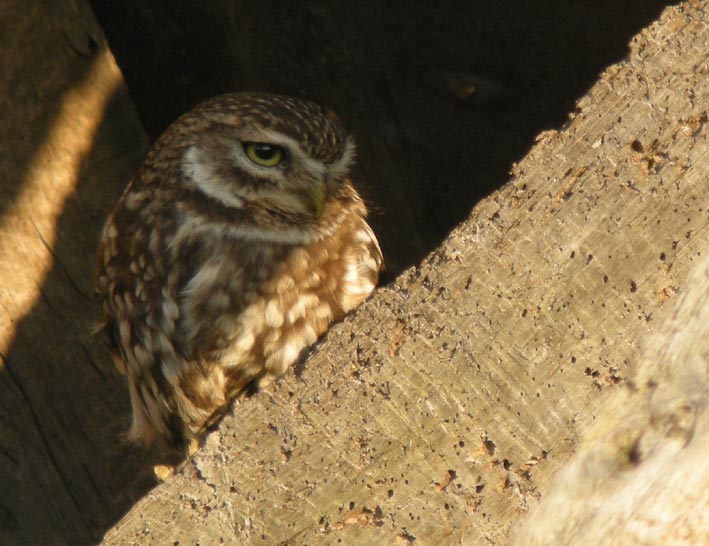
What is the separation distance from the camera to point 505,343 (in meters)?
1.57

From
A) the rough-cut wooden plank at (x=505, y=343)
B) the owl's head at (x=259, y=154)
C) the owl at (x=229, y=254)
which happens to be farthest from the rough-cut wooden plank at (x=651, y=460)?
the owl's head at (x=259, y=154)

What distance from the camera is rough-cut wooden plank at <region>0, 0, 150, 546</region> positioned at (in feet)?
9.10

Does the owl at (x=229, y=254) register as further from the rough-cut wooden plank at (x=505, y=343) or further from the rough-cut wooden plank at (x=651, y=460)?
the rough-cut wooden plank at (x=651, y=460)

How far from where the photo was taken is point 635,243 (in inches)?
61.7

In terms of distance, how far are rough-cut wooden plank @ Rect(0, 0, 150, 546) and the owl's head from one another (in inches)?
14.4

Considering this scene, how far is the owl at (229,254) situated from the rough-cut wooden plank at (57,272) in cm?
22

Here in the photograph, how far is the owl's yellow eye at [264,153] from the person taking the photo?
2631 mm

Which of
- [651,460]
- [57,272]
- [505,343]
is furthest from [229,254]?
[651,460]

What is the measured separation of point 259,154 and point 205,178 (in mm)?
153

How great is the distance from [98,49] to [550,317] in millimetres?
1753

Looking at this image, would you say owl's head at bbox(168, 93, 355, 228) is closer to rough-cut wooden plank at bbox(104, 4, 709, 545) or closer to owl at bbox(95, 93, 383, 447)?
owl at bbox(95, 93, 383, 447)

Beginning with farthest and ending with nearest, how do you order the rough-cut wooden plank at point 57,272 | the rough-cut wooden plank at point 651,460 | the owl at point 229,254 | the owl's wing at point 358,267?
the rough-cut wooden plank at point 57,272
the owl's wing at point 358,267
the owl at point 229,254
the rough-cut wooden plank at point 651,460

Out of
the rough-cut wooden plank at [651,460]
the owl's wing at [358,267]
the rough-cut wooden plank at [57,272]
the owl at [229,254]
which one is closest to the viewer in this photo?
the rough-cut wooden plank at [651,460]

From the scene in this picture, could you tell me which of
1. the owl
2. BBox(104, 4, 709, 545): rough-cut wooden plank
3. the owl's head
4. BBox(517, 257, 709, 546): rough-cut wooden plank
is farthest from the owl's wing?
BBox(517, 257, 709, 546): rough-cut wooden plank
